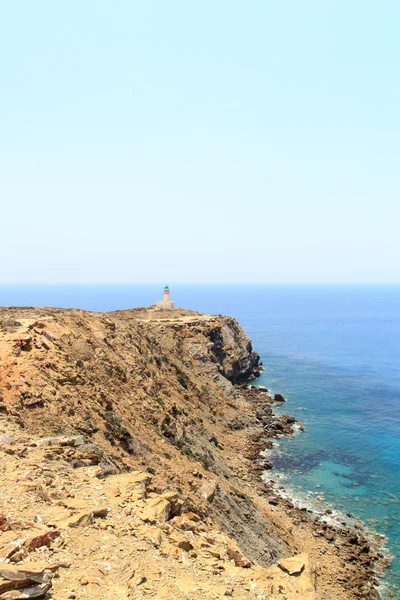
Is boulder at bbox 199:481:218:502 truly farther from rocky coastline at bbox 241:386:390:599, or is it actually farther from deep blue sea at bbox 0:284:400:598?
deep blue sea at bbox 0:284:400:598

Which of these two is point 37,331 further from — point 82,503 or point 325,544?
point 325,544

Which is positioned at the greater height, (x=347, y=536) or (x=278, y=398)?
(x=278, y=398)

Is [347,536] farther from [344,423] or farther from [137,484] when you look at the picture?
[344,423]

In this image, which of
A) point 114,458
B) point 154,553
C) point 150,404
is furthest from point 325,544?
point 154,553

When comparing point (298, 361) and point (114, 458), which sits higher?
point (114, 458)

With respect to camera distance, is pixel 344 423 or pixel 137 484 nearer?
pixel 137 484

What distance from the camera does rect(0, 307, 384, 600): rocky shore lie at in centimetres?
1121

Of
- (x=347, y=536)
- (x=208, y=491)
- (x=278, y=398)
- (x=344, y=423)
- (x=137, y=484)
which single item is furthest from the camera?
(x=278, y=398)

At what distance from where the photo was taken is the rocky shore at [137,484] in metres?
11.2

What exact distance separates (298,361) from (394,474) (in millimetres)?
53457

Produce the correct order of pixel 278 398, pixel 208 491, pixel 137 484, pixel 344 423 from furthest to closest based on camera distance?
pixel 278 398 → pixel 344 423 → pixel 208 491 → pixel 137 484

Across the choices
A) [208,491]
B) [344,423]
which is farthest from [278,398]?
[208,491]

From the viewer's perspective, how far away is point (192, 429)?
39.7m

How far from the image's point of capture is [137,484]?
53.5 feet
